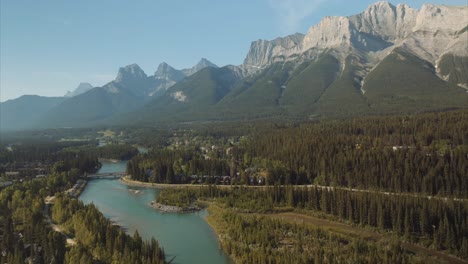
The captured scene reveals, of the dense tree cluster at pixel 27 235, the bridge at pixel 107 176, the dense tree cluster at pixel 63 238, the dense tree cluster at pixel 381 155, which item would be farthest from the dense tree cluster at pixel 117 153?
the dense tree cluster at pixel 27 235

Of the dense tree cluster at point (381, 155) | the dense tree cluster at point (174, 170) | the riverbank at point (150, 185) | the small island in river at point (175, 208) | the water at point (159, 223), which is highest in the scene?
the dense tree cluster at point (381, 155)

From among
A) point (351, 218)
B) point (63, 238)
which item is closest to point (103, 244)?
point (63, 238)

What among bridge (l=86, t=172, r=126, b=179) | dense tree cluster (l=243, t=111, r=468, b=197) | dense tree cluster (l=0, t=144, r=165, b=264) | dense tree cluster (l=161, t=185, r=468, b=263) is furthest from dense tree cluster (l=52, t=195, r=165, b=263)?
bridge (l=86, t=172, r=126, b=179)

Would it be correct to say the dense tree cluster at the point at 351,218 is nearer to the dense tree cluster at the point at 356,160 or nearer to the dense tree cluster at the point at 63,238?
the dense tree cluster at the point at 63,238

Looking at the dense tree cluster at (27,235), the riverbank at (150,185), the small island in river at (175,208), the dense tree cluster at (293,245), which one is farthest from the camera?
the riverbank at (150,185)

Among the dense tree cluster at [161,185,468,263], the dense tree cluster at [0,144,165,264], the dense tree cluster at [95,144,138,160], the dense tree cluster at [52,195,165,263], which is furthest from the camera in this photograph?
the dense tree cluster at [95,144,138,160]

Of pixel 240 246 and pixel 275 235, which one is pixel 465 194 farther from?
pixel 240 246

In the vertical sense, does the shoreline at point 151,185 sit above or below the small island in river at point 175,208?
above

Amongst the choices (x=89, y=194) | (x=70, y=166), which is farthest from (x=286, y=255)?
(x=70, y=166)

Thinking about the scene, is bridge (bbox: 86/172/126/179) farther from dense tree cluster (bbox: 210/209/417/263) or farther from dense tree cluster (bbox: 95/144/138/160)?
dense tree cluster (bbox: 210/209/417/263)
